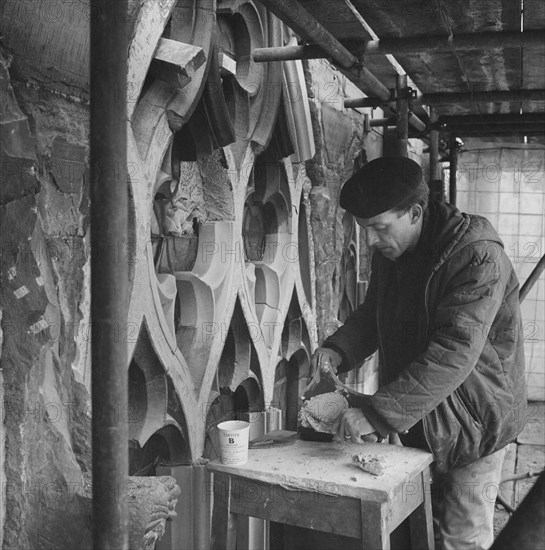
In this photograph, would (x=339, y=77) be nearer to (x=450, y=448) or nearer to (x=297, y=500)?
(x=450, y=448)

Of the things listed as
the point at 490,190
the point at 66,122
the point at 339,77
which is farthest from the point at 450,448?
the point at 490,190

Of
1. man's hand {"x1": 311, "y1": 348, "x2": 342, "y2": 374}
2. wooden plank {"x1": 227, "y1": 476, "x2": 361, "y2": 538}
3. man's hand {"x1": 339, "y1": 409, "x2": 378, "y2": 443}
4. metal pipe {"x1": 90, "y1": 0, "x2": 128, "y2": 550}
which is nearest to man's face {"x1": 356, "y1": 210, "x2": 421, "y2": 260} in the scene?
man's hand {"x1": 311, "y1": 348, "x2": 342, "y2": 374}

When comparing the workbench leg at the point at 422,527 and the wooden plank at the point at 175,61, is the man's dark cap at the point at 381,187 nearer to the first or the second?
the wooden plank at the point at 175,61

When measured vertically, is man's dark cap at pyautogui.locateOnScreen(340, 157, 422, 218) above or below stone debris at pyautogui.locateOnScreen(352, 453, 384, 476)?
above

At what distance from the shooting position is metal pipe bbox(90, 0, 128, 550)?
1.29m

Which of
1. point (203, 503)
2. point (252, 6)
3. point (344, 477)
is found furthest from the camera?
point (252, 6)

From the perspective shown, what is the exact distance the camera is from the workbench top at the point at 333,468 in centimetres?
201

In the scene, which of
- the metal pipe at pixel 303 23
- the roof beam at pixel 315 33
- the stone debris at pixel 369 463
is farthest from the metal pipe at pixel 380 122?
the stone debris at pixel 369 463

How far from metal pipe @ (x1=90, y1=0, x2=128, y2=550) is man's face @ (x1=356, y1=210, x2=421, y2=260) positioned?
1306 millimetres

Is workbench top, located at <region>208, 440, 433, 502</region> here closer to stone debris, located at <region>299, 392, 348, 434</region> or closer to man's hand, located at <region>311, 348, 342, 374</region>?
stone debris, located at <region>299, 392, 348, 434</region>

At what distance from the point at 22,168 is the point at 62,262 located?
0.31 metres

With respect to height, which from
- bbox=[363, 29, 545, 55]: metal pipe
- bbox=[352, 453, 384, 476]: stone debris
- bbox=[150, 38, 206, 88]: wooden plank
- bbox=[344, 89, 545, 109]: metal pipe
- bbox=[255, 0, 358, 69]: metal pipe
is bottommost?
bbox=[352, 453, 384, 476]: stone debris

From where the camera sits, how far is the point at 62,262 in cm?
189

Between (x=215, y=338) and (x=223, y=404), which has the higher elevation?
(x=215, y=338)
